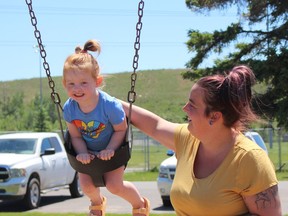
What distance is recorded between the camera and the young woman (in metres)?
3.10

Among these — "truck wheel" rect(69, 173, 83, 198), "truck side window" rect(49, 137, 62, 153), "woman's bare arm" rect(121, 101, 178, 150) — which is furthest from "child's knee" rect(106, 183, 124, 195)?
"truck wheel" rect(69, 173, 83, 198)

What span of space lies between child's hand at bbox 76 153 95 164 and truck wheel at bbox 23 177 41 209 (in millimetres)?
10076

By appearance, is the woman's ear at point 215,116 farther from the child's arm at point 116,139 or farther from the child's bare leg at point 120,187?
the child's bare leg at point 120,187

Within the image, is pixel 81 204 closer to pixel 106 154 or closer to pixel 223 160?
pixel 106 154

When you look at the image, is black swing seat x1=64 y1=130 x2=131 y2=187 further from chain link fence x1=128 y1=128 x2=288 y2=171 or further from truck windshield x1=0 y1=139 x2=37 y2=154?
chain link fence x1=128 y1=128 x2=288 y2=171

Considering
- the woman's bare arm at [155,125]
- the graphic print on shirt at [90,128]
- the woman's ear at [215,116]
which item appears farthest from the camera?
the graphic print on shirt at [90,128]

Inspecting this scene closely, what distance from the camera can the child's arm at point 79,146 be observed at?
399 cm

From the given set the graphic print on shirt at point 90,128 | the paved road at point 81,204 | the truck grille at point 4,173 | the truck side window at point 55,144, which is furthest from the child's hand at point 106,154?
the truck side window at point 55,144

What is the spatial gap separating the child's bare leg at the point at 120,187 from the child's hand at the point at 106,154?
260 mm

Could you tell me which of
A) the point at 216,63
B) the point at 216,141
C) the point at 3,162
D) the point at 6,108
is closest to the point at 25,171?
the point at 3,162

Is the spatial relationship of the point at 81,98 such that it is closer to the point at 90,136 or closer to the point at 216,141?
the point at 90,136

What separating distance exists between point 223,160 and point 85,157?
3.48 ft

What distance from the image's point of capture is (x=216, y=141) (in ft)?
11.0

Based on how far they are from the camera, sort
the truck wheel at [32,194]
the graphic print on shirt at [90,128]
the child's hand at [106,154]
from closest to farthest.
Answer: the child's hand at [106,154] → the graphic print on shirt at [90,128] → the truck wheel at [32,194]
